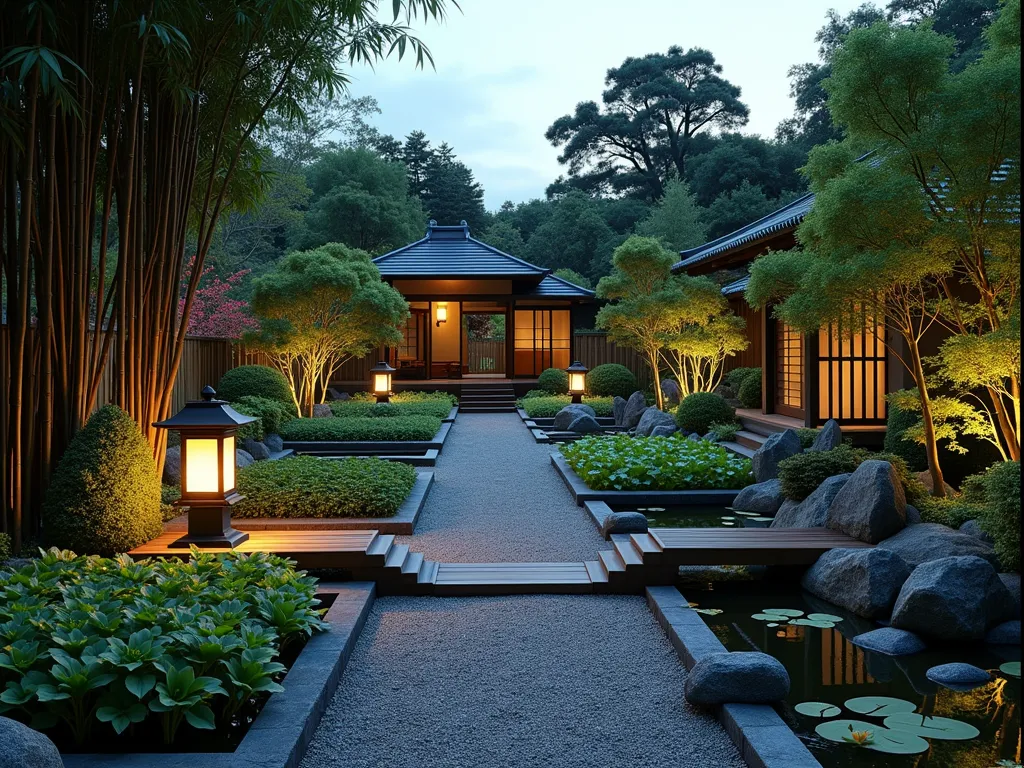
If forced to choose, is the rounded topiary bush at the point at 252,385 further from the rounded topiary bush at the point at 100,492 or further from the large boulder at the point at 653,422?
the rounded topiary bush at the point at 100,492

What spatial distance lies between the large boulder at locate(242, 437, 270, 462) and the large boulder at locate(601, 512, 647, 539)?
540 centimetres

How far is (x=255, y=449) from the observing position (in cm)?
1024

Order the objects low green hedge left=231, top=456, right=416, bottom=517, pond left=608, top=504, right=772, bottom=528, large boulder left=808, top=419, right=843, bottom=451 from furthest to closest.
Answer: large boulder left=808, top=419, right=843, bottom=451 < pond left=608, top=504, right=772, bottom=528 < low green hedge left=231, top=456, right=416, bottom=517

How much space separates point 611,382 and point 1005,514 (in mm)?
13714

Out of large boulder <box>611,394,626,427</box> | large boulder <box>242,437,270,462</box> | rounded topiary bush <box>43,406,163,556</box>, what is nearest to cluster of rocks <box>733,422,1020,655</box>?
rounded topiary bush <box>43,406,163,556</box>

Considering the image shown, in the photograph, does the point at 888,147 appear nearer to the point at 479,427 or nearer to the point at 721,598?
the point at 721,598

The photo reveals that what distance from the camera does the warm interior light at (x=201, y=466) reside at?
5.10 metres

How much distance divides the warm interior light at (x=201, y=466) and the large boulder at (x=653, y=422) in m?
8.02

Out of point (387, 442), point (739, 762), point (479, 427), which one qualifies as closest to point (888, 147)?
point (739, 762)

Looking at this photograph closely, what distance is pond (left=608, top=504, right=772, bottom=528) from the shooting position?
7.05 metres

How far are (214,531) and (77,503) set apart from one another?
2.65 feet

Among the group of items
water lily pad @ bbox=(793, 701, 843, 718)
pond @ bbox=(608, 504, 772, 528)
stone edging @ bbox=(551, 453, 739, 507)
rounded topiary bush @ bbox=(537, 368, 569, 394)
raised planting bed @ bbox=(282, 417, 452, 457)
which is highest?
rounded topiary bush @ bbox=(537, 368, 569, 394)

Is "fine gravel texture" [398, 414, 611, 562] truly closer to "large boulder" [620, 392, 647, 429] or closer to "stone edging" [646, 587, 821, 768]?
"stone edging" [646, 587, 821, 768]

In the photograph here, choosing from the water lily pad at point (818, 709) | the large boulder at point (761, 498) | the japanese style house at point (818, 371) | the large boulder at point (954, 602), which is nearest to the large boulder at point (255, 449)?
the large boulder at point (761, 498)
